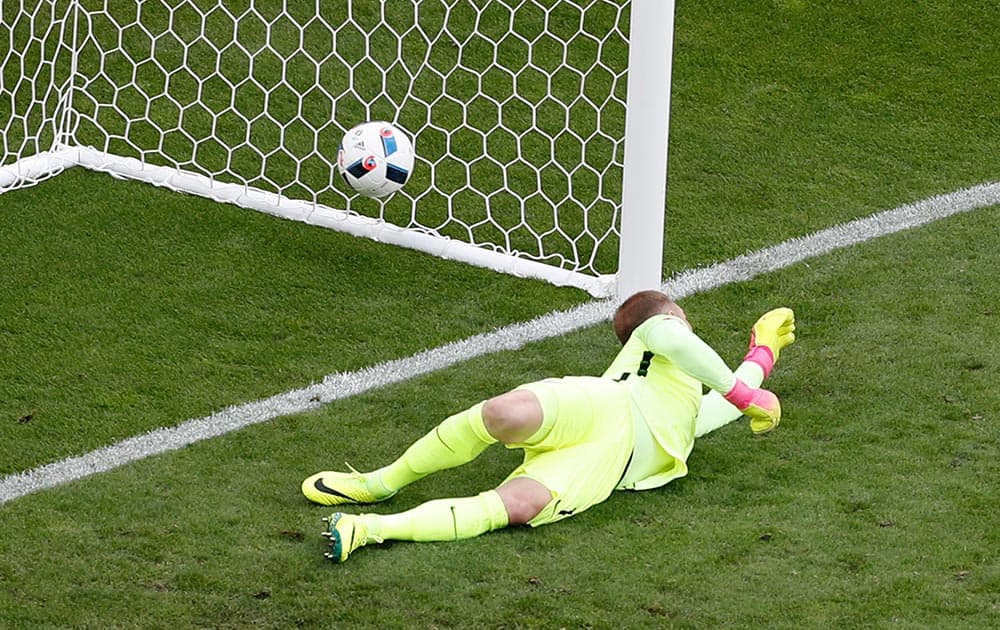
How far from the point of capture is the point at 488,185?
21.5 ft

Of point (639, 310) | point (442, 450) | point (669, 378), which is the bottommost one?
point (442, 450)

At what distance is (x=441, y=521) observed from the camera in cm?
431

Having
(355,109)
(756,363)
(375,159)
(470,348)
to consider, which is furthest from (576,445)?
(355,109)

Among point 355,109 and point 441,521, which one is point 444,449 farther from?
point 355,109

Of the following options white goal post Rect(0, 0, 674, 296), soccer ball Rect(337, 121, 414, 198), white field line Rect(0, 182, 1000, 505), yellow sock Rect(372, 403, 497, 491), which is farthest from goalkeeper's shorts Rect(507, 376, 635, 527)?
soccer ball Rect(337, 121, 414, 198)

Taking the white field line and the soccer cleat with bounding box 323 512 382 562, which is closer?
the soccer cleat with bounding box 323 512 382 562

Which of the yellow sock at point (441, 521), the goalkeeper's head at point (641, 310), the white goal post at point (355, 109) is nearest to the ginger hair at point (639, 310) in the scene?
the goalkeeper's head at point (641, 310)

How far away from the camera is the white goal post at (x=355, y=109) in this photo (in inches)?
251

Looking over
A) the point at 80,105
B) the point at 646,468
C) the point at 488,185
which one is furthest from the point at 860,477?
the point at 80,105

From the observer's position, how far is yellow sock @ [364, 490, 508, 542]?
429 cm

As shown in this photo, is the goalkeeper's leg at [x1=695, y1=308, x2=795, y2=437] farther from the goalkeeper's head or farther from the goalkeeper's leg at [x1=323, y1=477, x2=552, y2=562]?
the goalkeeper's leg at [x1=323, y1=477, x2=552, y2=562]

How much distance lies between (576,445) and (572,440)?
0.03 meters

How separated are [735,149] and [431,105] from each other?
1181 millimetres

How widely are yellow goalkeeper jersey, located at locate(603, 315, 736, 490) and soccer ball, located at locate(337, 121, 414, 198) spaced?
58.8 inches
